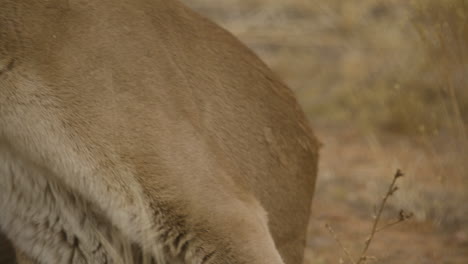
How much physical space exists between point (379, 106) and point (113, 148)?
3612mm

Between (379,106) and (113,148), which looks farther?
(379,106)

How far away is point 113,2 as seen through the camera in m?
2.38

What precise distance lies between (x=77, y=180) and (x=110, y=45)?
0.37 m

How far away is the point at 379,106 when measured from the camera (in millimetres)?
5559

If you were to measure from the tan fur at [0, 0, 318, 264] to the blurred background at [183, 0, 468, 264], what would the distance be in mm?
1110

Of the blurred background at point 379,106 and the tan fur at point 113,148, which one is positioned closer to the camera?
the tan fur at point 113,148

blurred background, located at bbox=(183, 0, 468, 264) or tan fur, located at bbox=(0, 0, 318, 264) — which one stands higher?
blurred background, located at bbox=(183, 0, 468, 264)

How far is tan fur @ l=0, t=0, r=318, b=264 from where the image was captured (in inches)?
85.4

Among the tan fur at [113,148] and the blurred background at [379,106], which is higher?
the blurred background at [379,106]

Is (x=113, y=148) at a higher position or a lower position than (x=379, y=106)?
lower

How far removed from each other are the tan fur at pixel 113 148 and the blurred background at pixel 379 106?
1110mm

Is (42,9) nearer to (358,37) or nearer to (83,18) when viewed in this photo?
(83,18)

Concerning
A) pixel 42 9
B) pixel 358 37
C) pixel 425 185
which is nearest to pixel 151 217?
pixel 42 9

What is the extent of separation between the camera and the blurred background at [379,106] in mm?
3648
